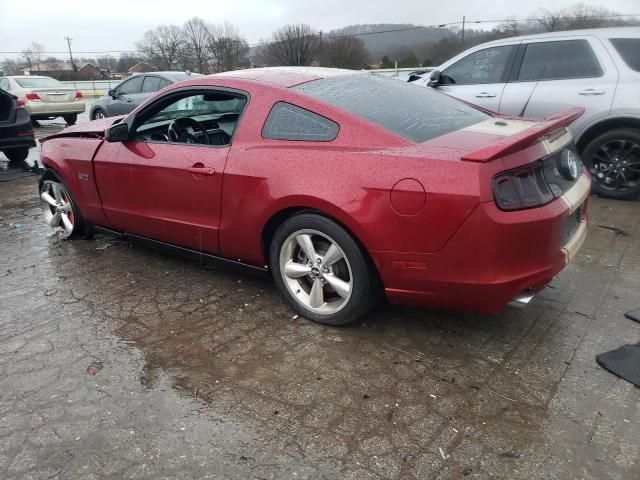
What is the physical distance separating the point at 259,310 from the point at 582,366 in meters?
1.91

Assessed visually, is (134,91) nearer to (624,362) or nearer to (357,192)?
(357,192)

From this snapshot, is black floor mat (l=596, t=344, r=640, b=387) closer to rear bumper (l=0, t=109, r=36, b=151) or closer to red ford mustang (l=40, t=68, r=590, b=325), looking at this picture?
red ford mustang (l=40, t=68, r=590, b=325)

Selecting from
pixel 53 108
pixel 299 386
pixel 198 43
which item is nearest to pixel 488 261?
pixel 299 386

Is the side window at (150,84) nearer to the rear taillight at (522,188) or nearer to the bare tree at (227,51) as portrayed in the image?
the rear taillight at (522,188)

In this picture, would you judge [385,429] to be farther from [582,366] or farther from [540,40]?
[540,40]

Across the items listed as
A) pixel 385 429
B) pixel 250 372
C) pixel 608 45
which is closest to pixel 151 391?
pixel 250 372

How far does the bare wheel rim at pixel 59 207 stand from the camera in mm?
4711

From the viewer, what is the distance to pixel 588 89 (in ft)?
17.8

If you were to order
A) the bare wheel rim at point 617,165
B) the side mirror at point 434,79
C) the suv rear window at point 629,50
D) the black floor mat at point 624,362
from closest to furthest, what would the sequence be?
the black floor mat at point 624,362, the suv rear window at point 629,50, the bare wheel rim at point 617,165, the side mirror at point 434,79

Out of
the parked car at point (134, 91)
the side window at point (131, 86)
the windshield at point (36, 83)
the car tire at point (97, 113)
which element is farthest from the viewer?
the windshield at point (36, 83)

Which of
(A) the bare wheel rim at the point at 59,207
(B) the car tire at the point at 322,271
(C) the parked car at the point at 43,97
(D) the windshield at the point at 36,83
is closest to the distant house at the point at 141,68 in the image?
(D) the windshield at the point at 36,83

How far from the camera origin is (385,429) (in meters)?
2.25

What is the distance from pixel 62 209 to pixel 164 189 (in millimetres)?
1759

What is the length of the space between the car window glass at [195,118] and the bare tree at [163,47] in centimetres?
5573
